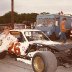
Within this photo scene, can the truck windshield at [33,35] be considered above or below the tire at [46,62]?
above

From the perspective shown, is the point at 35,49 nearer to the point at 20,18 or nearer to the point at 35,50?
the point at 35,50

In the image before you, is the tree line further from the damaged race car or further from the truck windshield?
the damaged race car

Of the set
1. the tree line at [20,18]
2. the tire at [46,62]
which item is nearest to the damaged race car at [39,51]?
the tire at [46,62]

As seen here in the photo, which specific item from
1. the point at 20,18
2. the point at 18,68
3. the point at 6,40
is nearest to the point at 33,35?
the point at 6,40

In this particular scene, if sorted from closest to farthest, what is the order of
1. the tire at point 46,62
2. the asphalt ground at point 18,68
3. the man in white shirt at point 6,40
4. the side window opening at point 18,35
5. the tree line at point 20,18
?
the tire at point 46,62, the asphalt ground at point 18,68, the side window opening at point 18,35, the man in white shirt at point 6,40, the tree line at point 20,18

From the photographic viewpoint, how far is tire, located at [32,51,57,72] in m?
8.87

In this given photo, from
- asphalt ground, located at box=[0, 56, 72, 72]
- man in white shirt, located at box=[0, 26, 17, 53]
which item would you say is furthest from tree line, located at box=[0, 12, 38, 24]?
asphalt ground, located at box=[0, 56, 72, 72]

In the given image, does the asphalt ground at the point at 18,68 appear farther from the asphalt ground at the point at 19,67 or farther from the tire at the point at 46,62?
the tire at the point at 46,62

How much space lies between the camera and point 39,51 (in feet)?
31.1

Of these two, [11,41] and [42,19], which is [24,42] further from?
[42,19]

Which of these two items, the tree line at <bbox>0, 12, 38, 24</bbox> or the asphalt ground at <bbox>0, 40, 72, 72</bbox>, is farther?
the tree line at <bbox>0, 12, 38, 24</bbox>

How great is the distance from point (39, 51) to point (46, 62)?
67 centimetres

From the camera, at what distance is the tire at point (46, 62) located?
887 cm

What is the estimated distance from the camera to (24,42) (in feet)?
39.9
